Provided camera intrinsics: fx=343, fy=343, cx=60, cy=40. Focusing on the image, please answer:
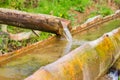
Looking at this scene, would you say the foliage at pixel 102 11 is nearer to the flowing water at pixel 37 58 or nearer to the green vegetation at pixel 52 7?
the green vegetation at pixel 52 7

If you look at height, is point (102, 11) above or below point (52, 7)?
below

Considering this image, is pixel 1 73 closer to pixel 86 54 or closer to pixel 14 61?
pixel 14 61

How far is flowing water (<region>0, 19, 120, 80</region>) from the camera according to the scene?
4785 mm

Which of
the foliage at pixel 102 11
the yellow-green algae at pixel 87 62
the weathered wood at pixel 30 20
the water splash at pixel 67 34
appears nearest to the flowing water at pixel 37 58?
the water splash at pixel 67 34

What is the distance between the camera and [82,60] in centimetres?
404

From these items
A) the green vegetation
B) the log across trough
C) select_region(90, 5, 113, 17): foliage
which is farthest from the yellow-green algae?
select_region(90, 5, 113, 17): foliage

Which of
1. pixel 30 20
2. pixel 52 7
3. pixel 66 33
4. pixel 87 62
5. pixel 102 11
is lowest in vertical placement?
pixel 102 11

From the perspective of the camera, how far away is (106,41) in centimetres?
510

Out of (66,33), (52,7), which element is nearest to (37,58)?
(66,33)

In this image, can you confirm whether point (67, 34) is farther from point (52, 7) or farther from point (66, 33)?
point (52, 7)

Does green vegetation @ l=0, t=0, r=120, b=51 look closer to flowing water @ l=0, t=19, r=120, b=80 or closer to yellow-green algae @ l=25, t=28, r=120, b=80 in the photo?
flowing water @ l=0, t=19, r=120, b=80

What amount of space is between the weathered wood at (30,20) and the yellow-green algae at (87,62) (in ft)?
3.25

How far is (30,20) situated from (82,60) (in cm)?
183

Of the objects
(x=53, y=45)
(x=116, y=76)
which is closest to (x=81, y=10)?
(x=53, y=45)
